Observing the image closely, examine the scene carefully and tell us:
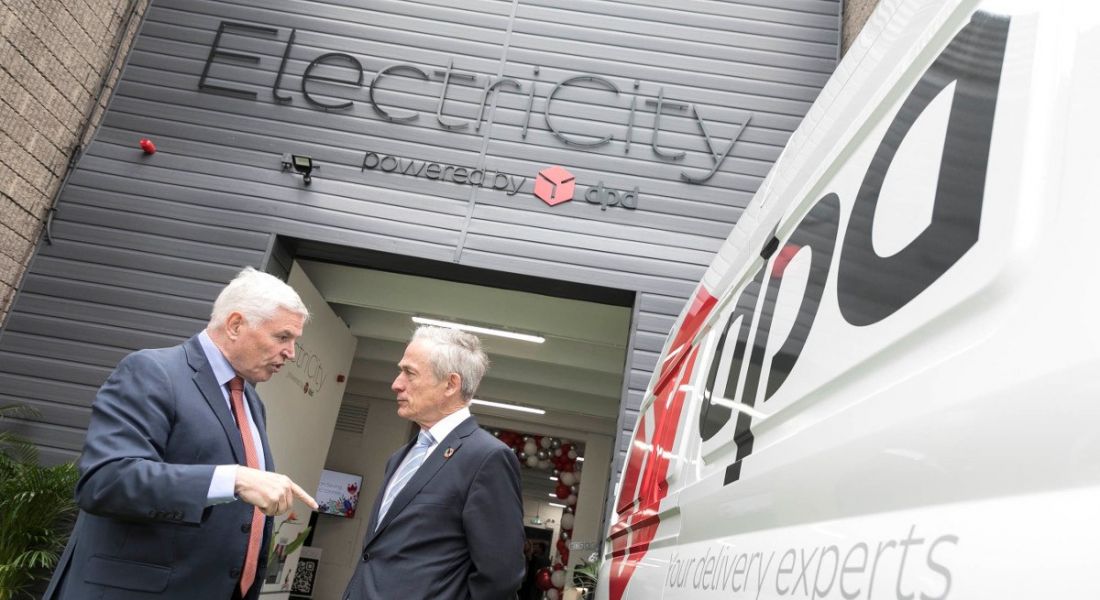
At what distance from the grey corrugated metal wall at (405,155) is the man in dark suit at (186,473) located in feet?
8.53

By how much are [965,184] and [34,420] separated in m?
4.56

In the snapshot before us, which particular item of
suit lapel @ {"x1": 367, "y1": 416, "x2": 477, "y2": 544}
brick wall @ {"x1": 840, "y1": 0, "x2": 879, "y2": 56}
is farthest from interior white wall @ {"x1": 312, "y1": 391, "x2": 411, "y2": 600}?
suit lapel @ {"x1": 367, "y1": 416, "x2": 477, "y2": 544}

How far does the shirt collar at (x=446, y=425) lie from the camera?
81.7 inches

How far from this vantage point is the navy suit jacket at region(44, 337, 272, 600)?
147 centimetres

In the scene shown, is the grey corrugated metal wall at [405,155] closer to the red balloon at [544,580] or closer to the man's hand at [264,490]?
the man's hand at [264,490]

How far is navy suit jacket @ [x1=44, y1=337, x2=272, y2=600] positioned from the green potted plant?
7.63ft

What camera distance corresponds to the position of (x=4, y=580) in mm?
3455

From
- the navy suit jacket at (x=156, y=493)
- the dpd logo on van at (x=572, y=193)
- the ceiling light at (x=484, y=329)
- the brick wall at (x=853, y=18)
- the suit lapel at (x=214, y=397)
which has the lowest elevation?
the navy suit jacket at (x=156, y=493)

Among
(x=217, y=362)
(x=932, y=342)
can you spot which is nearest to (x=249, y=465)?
(x=217, y=362)

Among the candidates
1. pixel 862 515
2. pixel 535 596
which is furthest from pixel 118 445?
pixel 535 596

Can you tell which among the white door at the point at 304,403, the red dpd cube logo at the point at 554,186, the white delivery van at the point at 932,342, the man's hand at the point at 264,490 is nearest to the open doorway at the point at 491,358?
the white door at the point at 304,403

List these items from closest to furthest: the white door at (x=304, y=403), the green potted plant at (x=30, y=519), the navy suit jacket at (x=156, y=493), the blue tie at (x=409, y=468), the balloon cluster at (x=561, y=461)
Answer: the navy suit jacket at (x=156, y=493) → the blue tie at (x=409, y=468) → the green potted plant at (x=30, y=519) → the white door at (x=304, y=403) → the balloon cluster at (x=561, y=461)

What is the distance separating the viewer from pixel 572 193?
4.54 metres

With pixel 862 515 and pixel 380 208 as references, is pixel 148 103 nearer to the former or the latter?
pixel 380 208
